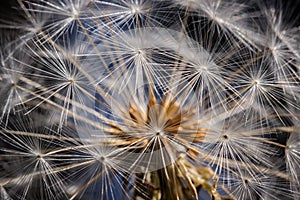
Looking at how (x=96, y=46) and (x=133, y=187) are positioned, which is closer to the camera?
(x=133, y=187)

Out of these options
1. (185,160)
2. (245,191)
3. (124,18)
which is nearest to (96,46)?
(124,18)

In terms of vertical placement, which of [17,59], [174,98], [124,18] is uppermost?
[124,18]

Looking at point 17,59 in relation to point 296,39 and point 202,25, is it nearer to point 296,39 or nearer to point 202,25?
point 202,25

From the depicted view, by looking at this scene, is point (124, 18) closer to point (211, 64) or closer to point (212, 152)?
point (211, 64)

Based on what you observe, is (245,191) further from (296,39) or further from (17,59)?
(17,59)

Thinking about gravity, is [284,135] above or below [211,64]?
below

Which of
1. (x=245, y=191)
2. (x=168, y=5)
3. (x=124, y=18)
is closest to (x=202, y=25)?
(x=168, y=5)

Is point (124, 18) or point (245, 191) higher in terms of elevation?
point (124, 18)

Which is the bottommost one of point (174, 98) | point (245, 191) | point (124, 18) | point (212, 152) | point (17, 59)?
point (245, 191)
